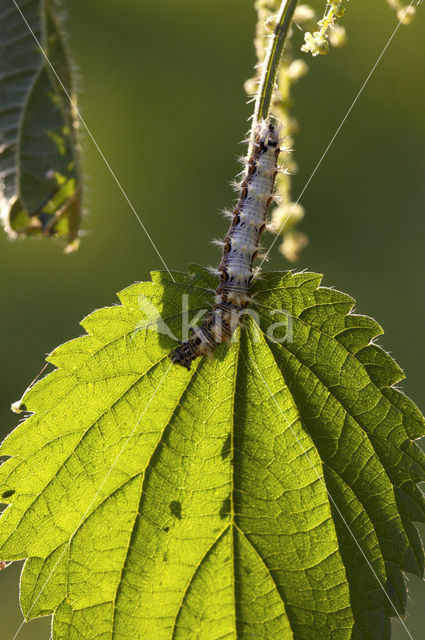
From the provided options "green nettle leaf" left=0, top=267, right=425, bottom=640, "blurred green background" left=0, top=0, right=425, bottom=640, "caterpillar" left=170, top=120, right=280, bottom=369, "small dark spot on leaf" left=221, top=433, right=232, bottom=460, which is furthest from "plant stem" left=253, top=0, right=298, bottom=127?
"blurred green background" left=0, top=0, right=425, bottom=640

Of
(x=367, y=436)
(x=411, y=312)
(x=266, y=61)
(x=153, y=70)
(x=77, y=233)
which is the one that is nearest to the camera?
(x=266, y=61)

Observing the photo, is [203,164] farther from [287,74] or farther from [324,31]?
[324,31]

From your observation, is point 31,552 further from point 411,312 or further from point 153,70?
point 153,70

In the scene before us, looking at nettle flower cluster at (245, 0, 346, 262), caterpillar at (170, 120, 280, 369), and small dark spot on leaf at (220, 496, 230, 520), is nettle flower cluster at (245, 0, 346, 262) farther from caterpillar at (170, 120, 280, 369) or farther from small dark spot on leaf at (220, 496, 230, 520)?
small dark spot on leaf at (220, 496, 230, 520)

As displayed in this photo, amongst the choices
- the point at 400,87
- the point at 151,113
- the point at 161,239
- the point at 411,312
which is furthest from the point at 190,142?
the point at 411,312

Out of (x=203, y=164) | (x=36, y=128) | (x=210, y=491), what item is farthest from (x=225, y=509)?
(x=203, y=164)

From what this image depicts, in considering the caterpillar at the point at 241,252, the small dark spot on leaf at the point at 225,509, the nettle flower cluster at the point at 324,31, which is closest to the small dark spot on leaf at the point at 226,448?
the small dark spot on leaf at the point at 225,509
